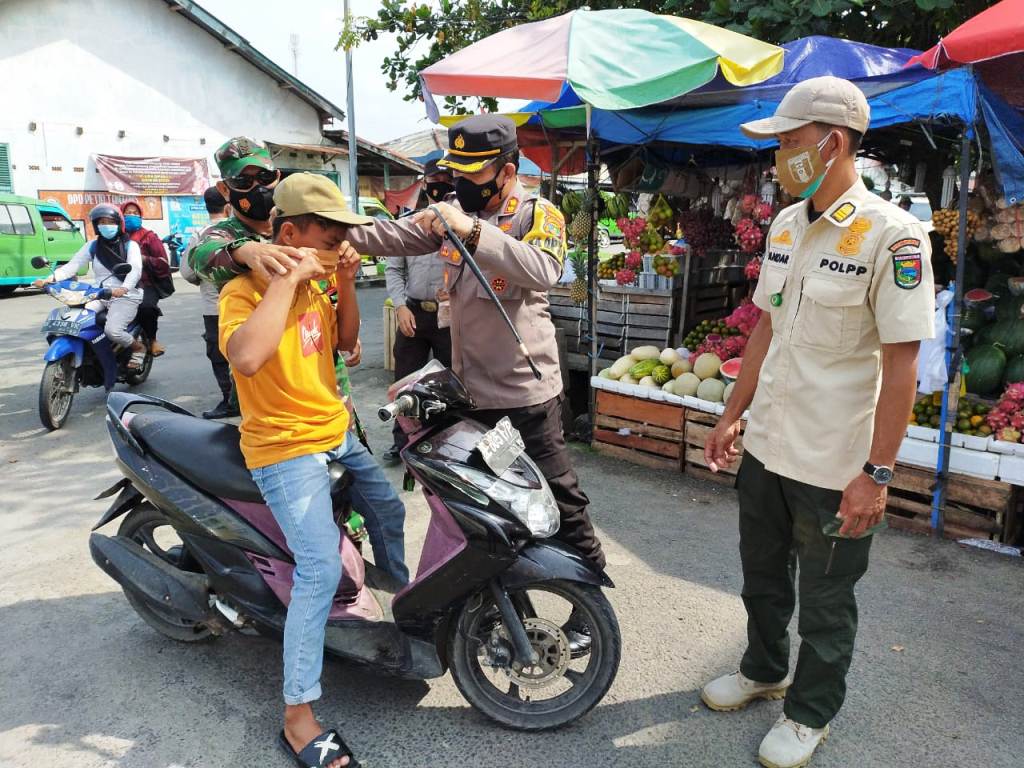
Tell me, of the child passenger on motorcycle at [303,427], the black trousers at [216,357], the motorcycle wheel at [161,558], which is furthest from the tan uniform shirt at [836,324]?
the black trousers at [216,357]

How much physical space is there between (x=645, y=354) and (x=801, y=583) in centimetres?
372

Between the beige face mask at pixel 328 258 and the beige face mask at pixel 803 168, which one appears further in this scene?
the beige face mask at pixel 328 258

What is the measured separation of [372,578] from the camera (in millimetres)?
3018

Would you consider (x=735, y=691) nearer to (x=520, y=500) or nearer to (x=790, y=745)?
(x=790, y=745)

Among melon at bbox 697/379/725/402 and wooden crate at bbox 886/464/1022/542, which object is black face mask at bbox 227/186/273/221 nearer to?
melon at bbox 697/379/725/402

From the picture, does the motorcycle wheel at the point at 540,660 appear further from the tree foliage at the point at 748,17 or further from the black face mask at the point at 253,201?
the tree foliage at the point at 748,17

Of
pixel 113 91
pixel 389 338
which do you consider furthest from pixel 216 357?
pixel 113 91

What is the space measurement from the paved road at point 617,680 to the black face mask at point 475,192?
1.78 metres

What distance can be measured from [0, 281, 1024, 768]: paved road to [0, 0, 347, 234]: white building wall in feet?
56.9

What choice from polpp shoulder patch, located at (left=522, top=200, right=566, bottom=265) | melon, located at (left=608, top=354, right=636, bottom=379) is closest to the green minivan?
melon, located at (left=608, top=354, right=636, bottom=379)

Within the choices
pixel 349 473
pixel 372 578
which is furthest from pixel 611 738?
pixel 349 473

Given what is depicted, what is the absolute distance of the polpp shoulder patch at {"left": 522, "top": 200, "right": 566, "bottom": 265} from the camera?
2.68 meters

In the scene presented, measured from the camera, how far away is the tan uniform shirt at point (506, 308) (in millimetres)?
2658

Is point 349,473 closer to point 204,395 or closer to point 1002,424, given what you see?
point 1002,424
